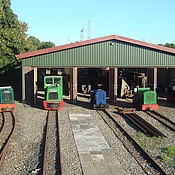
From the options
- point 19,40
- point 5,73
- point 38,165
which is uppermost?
point 19,40

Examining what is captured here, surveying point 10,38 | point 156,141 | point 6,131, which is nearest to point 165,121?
point 156,141

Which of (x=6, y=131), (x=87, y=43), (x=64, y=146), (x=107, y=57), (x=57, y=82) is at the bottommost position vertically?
(x=64, y=146)

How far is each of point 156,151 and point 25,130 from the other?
736 cm

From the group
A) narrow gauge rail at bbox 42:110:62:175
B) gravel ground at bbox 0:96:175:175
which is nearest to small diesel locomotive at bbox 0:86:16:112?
gravel ground at bbox 0:96:175:175

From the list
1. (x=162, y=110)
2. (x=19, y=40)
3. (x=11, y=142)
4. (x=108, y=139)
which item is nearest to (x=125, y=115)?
(x=162, y=110)

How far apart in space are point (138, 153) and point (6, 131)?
7484mm

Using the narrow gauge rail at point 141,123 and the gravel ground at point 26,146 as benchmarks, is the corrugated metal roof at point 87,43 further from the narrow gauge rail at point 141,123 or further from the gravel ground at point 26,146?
the narrow gauge rail at point 141,123

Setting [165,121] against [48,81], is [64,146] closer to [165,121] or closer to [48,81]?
[165,121]

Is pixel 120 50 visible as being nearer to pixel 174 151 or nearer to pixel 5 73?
pixel 174 151

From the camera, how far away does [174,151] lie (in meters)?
9.52

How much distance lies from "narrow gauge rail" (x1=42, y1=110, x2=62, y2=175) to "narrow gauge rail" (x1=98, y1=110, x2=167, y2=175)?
3.12 meters

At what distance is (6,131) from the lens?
40.3 ft

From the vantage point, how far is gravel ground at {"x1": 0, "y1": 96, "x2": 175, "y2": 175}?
7921 millimetres

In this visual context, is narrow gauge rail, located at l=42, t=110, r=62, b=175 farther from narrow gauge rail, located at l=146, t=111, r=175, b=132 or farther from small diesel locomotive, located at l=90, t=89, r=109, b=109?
narrow gauge rail, located at l=146, t=111, r=175, b=132
